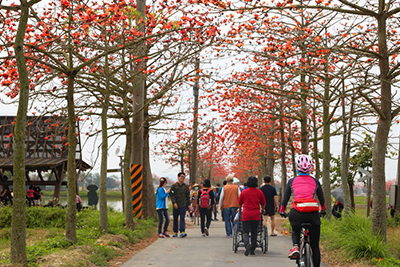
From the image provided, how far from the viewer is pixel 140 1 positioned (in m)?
17.4

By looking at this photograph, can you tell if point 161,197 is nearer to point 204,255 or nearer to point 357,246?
point 204,255

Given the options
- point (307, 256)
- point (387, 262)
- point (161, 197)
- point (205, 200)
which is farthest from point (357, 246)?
point (161, 197)

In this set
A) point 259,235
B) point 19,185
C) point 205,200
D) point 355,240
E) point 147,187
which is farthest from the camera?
point 147,187

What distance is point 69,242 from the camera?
1095cm

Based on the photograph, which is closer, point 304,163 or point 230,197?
point 304,163

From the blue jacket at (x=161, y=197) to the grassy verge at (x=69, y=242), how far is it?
0.97m

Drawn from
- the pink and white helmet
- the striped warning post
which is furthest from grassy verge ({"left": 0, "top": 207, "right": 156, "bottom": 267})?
the pink and white helmet

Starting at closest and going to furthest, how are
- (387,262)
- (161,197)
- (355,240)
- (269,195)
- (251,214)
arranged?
(387,262), (355,240), (251,214), (269,195), (161,197)

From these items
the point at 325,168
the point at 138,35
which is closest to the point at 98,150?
the point at 138,35

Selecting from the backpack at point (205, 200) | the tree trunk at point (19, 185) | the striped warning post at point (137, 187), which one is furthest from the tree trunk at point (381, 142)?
the striped warning post at point (137, 187)

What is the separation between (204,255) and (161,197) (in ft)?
15.4

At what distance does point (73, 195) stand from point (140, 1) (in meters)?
8.32

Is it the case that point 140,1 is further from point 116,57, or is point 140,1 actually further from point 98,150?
point 98,150

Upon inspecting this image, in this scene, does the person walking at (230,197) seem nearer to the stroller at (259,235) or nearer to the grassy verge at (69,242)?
the grassy verge at (69,242)
